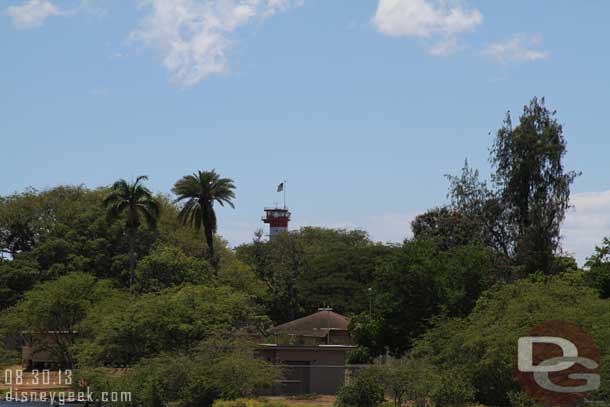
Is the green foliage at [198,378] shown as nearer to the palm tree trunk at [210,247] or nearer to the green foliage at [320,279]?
the palm tree trunk at [210,247]

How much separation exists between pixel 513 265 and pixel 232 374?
31.4 meters

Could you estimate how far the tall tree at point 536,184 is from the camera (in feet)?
217

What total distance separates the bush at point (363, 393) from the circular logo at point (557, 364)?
5.92 m

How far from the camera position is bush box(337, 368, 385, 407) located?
1585 inches

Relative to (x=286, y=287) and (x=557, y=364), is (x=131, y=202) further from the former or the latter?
(x=557, y=364)

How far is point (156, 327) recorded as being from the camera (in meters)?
50.0

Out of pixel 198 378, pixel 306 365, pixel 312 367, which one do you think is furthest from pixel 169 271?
pixel 198 378

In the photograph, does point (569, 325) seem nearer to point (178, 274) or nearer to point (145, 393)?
point (145, 393)

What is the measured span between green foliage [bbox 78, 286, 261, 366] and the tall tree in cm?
2454

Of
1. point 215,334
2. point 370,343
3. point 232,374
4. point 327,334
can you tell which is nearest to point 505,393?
point 232,374

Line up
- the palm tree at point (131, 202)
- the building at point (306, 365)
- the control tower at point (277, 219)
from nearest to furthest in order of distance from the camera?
the building at point (306, 365)
the palm tree at point (131, 202)
the control tower at point (277, 219)

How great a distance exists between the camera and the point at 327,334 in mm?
72562

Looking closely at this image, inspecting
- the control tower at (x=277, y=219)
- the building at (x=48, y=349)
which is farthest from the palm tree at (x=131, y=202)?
the control tower at (x=277, y=219)

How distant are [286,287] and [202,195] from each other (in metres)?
25.0
